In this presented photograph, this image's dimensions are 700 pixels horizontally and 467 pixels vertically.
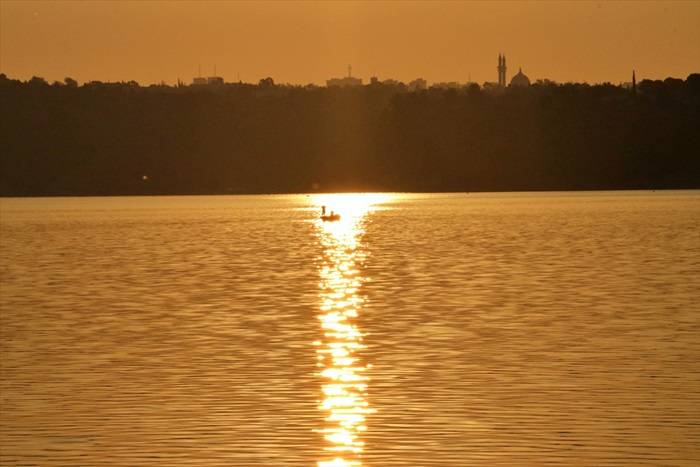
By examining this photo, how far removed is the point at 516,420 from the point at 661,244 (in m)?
54.8

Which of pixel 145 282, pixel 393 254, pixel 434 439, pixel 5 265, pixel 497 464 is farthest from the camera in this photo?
pixel 393 254

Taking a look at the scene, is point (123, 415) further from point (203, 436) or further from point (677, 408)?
point (677, 408)

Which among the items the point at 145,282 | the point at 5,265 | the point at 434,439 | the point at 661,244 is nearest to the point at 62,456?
the point at 434,439

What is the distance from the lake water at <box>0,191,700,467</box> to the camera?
21.5 meters

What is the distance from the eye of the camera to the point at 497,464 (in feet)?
65.7

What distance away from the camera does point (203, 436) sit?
72.8ft

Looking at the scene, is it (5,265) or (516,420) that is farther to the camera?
(5,265)

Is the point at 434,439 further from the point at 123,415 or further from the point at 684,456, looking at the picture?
the point at 123,415

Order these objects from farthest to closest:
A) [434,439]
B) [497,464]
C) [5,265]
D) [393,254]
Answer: [393,254]
[5,265]
[434,439]
[497,464]

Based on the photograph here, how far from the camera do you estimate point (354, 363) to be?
30.2 metres

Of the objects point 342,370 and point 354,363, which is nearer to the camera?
point 342,370

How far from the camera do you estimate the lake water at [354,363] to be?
21.5m

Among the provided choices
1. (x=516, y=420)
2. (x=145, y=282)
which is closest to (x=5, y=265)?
(x=145, y=282)

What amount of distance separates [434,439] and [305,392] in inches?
192
